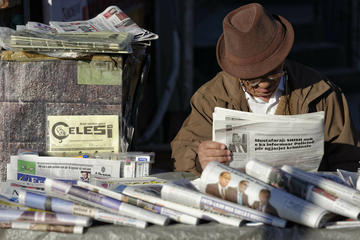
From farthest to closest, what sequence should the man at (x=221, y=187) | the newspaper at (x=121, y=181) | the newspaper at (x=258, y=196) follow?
the newspaper at (x=121, y=181), the man at (x=221, y=187), the newspaper at (x=258, y=196)

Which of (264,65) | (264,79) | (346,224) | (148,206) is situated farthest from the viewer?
(264,79)

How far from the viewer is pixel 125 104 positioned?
274cm

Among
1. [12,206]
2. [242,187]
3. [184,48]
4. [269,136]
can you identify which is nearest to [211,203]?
[242,187]

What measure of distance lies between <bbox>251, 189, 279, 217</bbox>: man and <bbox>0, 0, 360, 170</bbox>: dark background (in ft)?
3.24

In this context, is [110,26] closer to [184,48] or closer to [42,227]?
[42,227]

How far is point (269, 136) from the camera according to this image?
8.55 feet

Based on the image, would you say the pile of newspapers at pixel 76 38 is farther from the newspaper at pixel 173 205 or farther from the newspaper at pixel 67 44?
the newspaper at pixel 173 205

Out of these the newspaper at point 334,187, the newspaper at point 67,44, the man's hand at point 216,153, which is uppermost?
the newspaper at point 67,44

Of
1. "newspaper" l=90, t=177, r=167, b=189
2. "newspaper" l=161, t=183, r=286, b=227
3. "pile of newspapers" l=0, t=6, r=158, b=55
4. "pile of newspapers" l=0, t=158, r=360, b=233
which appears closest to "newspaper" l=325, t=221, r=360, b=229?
"pile of newspapers" l=0, t=158, r=360, b=233

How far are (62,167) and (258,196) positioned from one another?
2.93ft

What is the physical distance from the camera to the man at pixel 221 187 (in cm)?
213

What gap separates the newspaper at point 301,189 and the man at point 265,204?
0.08m

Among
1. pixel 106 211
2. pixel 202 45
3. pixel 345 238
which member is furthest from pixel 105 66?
pixel 202 45

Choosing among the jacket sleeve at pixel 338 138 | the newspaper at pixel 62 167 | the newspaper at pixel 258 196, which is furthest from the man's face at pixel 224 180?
the jacket sleeve at pixel 338 138
